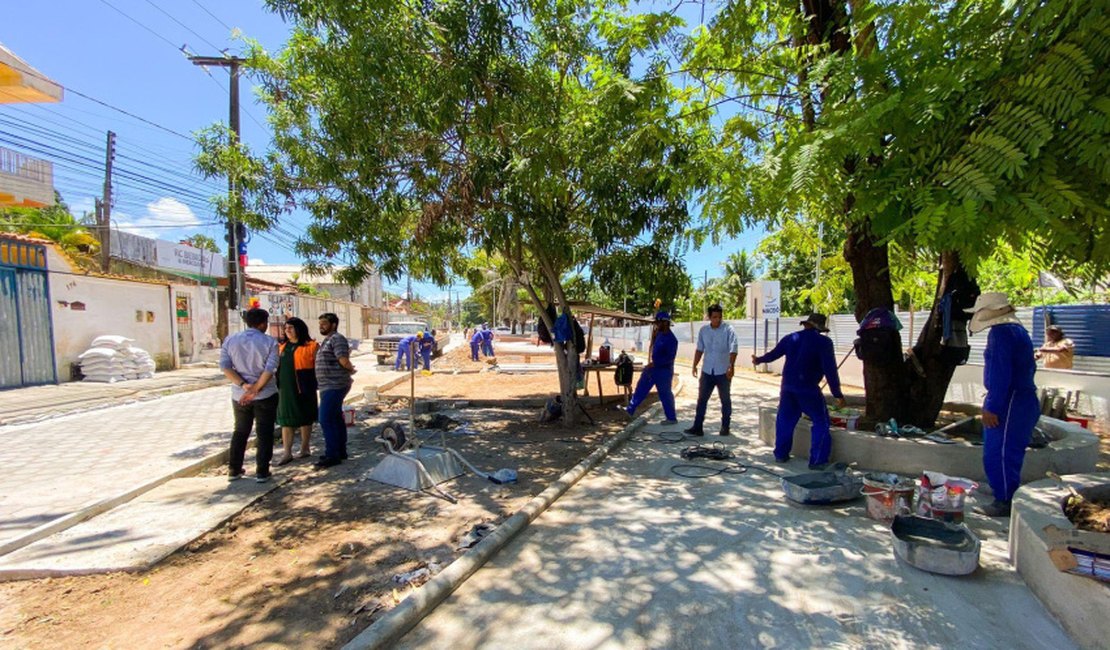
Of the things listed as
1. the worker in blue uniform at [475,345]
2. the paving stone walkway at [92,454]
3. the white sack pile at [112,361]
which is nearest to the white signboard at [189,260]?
the white sack pile at [112,361]

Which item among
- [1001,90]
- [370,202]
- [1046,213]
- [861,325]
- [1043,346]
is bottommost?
[1043,346]

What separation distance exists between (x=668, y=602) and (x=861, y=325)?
4.55 metres

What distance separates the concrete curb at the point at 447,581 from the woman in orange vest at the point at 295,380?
3.12 meters

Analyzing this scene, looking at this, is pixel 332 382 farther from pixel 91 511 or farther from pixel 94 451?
pixel 94 451

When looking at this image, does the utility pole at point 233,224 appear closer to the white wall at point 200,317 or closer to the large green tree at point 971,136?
the white wall at point 200,317

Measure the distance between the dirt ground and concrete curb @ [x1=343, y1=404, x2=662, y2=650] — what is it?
0.23 meters

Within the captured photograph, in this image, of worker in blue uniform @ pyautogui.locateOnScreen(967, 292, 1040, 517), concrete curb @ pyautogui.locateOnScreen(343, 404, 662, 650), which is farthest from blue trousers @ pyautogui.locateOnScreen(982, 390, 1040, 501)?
concrete curb @ pyautogui.locateOnScreen(343, 404, 662, 650)

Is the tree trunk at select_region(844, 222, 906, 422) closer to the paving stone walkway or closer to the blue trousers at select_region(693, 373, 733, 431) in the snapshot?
the blue trousers at select_region(693, 373, 733, 431)

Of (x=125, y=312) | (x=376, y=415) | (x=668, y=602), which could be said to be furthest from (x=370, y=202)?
(x=125, y=312)

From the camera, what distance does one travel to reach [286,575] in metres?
3.58

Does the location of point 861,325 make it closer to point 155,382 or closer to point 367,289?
point 155,382

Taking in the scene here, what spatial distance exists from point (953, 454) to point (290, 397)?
22.1 feet

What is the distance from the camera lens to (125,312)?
1619 centimetres

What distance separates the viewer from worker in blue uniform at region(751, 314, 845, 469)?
5.44 m
